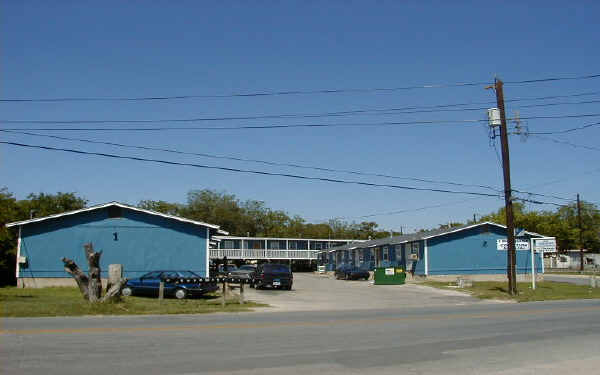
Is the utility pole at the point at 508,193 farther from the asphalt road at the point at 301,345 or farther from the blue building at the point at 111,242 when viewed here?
the blue building at the point at 111,242

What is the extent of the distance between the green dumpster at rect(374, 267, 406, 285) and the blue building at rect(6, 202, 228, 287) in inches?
488

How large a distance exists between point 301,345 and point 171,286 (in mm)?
14957

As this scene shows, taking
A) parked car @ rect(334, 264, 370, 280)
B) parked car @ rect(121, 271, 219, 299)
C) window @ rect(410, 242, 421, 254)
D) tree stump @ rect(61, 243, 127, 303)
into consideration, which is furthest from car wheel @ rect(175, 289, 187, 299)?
window @ rect(410, 242, 421, 254)

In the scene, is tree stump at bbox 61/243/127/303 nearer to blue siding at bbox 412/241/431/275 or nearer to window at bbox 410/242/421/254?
blue siding at bbox 412/241/431/275

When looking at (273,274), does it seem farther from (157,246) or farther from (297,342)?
(297,342)

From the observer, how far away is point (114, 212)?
103 feet

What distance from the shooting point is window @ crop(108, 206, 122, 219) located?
3136 cm

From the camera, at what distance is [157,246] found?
31.5 m

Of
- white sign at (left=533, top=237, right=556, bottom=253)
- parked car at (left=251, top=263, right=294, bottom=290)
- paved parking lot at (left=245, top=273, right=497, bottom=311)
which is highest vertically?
white sign at (left=533, top=237, right=556, bottom=253)

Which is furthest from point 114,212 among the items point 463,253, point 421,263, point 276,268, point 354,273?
point 463,253

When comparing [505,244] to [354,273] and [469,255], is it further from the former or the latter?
[354,273]

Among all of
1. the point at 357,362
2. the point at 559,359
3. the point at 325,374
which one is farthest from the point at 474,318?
the point at 325,374

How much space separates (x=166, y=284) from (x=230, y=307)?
5447 mm

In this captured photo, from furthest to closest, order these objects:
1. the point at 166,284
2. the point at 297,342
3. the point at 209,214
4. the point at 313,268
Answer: the point at 209,214, the point at 313,268, the point at 166,284, the point at 297,342
